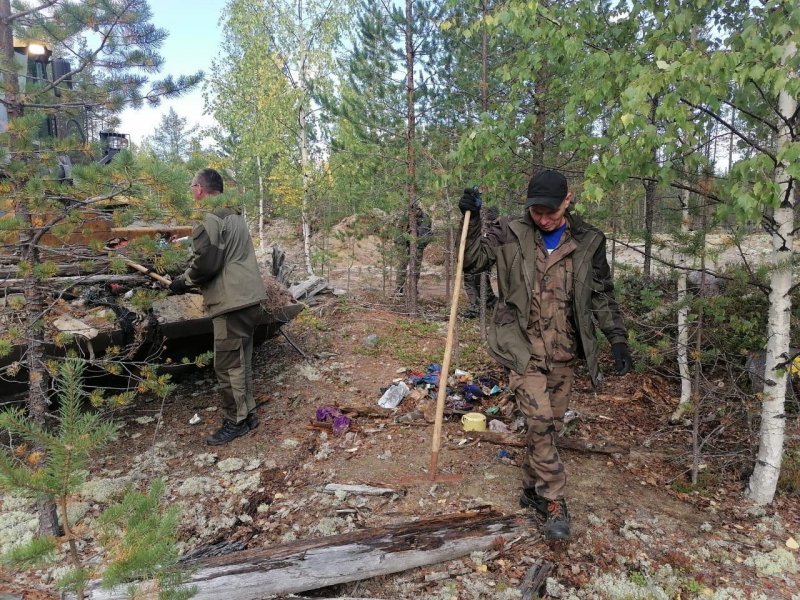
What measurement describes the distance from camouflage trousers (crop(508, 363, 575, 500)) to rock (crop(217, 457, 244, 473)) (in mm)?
2564

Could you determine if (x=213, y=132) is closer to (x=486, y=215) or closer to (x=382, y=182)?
(x=382, y=182)

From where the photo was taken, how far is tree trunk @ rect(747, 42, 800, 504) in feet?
11.1

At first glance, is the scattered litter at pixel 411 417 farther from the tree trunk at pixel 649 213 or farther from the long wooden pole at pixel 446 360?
the tree trunk at pixel 649 213

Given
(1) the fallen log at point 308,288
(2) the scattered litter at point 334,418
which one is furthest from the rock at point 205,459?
(1) the fallen log at point 308,288

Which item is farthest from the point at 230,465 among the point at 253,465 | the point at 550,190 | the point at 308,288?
the point at 308,288

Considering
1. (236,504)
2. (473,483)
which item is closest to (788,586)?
(473,483)

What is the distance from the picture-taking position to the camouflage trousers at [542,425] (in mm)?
3461

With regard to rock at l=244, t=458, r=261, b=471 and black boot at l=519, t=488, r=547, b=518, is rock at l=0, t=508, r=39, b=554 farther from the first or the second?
black boot at l=519, t=488, r=547, b=518

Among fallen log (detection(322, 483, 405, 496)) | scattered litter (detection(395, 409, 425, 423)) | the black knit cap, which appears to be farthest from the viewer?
scattered litter (detection(395, 409, 425, 423))

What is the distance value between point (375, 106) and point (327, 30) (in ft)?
22.7

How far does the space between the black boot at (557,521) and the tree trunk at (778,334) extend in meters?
1.50

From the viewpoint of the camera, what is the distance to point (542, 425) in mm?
3486

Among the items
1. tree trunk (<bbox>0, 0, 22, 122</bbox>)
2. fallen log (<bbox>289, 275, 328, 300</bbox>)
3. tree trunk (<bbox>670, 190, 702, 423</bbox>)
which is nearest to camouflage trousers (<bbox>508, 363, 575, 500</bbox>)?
tree trunk (<bbox>670, 190, 702, 423</bbox>)

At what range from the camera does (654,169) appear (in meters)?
3.58
